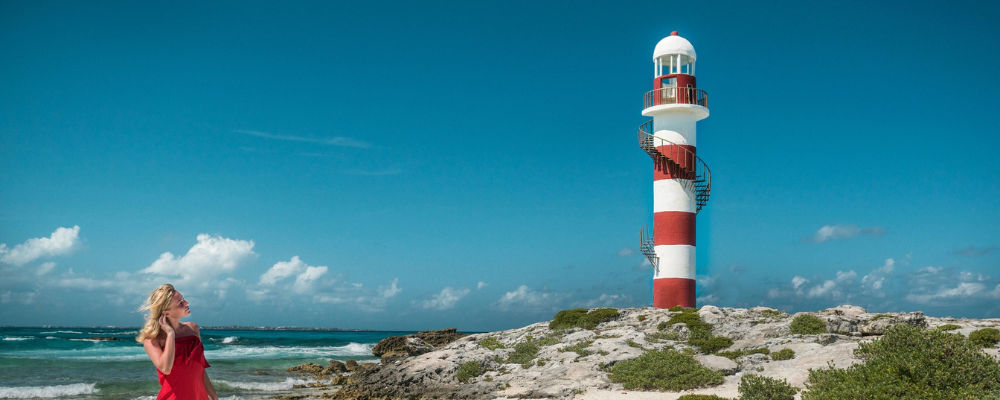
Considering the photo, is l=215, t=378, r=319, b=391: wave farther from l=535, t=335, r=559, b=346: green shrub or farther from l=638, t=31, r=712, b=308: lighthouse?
l=638, t=31, r=712, b=308: lighthouse

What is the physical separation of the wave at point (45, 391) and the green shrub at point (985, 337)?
2737cm

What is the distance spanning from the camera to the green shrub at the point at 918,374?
10898mm

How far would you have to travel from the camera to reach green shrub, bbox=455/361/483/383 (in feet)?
69.2

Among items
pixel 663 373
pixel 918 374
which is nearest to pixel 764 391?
pixel 918 374

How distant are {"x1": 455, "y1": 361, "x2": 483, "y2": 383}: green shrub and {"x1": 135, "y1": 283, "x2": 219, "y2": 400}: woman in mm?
15760

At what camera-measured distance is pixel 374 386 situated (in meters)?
21.7

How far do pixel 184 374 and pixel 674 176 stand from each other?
27.0m

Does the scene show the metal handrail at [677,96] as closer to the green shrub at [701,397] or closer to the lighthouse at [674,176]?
the lighthouse at [674,176]

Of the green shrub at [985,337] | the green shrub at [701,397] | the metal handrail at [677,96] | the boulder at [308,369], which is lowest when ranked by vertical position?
the boulder at [308,369]

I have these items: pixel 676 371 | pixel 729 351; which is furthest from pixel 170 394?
pixel 729 351

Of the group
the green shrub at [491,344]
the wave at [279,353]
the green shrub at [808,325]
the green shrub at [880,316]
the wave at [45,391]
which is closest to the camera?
the green shrub at [808,325]

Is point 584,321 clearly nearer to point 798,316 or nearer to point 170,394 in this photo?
point 798,316

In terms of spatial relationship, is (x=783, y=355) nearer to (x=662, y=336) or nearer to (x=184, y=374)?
(x=662, y=336)

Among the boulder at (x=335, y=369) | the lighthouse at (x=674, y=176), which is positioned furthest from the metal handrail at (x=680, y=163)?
the boulder at (x=335, y=369)
